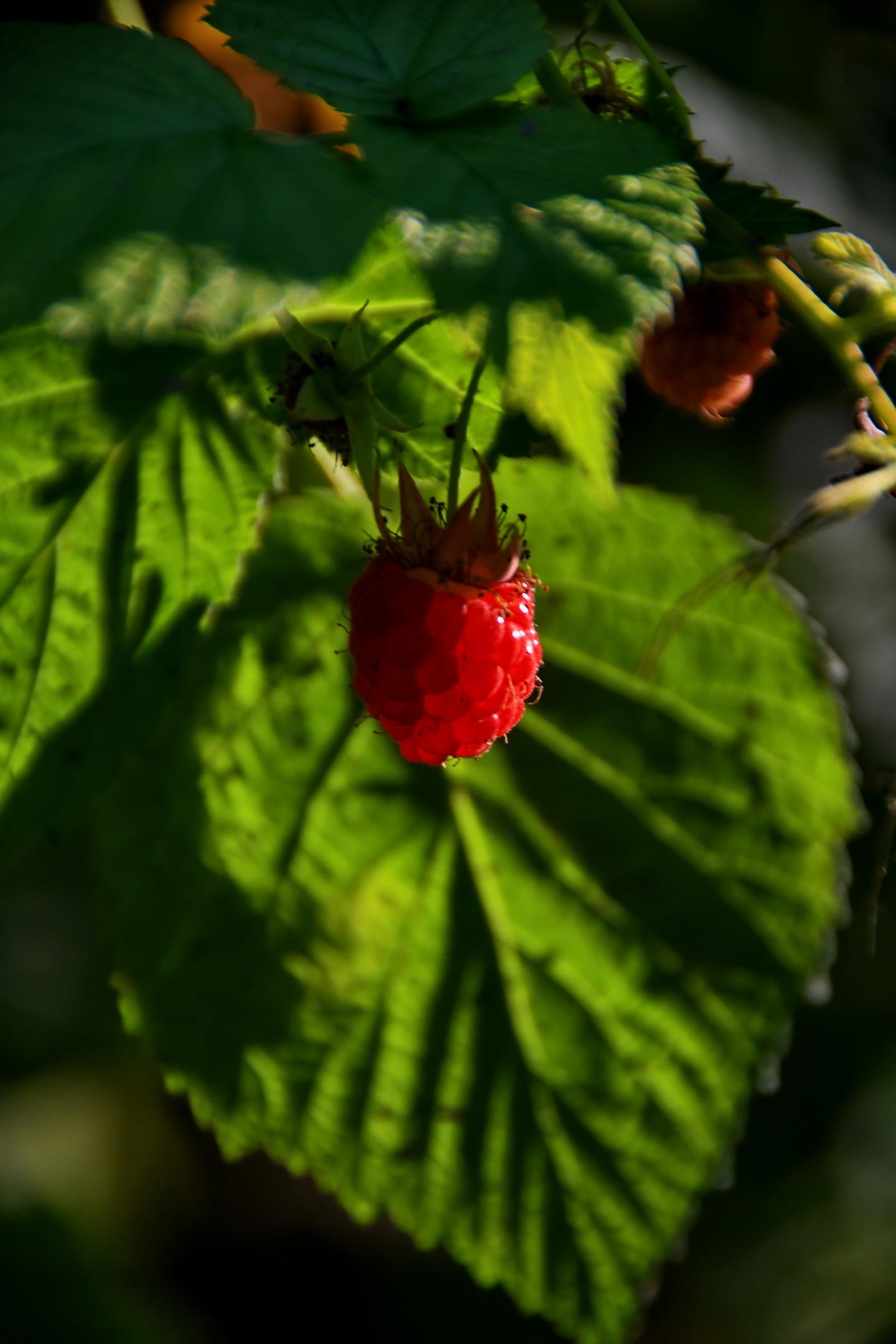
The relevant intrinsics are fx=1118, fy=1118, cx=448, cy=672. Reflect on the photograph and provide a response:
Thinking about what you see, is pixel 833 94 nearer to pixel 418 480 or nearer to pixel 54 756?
pixel 418 480

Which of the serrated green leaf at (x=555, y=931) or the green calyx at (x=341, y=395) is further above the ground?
the green calyx at (x=341, y=395)

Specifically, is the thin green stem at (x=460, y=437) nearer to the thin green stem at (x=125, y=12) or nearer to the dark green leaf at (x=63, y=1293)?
the thin green stem at (x=125, y=12)

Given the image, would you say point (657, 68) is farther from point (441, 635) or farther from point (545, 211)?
point (441, 635)

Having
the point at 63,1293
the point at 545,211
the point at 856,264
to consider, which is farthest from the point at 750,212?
the point at 63,1293

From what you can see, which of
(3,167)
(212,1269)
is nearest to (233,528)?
(3,167)

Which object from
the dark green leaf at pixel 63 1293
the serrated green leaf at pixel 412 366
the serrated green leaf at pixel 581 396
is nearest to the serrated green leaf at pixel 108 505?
the serrated green leaf at pixel 412 366
